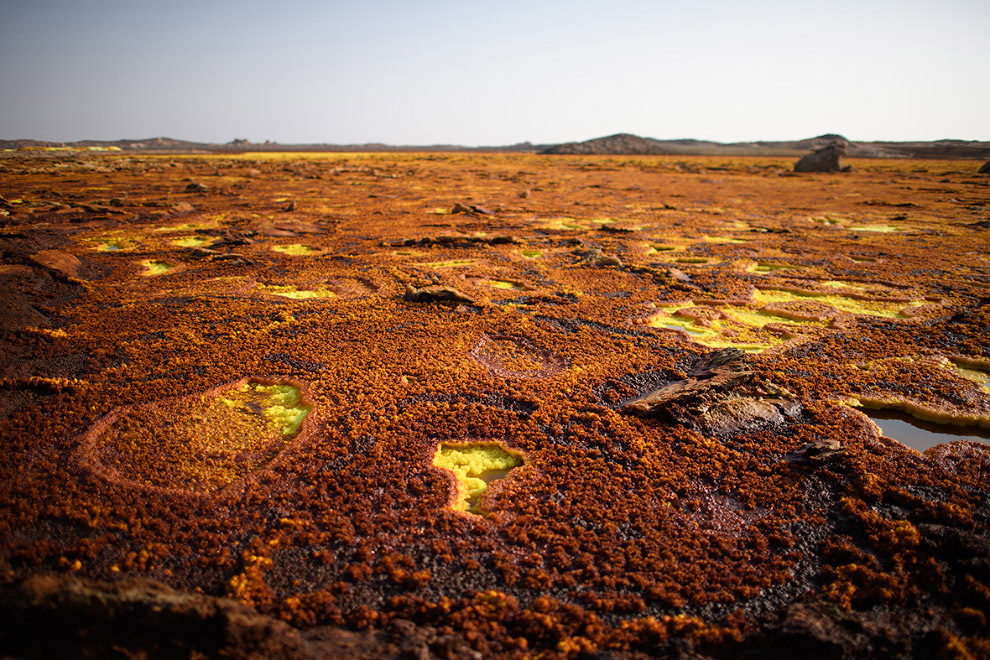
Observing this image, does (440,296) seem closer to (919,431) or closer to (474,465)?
(474,465)

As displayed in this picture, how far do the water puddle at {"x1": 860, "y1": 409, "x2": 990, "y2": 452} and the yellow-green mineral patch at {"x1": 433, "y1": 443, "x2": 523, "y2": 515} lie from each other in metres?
3.08

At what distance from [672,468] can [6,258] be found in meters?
10.2

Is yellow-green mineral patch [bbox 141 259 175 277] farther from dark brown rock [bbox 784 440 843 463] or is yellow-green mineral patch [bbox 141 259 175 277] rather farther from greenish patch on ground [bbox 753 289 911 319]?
greenish patch on ground [bbox 753 289 911 319]

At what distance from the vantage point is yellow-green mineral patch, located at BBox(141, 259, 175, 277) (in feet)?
25.8

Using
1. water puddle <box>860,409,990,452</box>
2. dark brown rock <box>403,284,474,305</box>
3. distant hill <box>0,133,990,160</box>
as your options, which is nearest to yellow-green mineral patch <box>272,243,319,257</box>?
dark brown rock <box>403,284,474,305</box>

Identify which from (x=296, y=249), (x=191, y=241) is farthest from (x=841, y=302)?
(x=191, y=241)

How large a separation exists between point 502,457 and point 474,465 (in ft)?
0.75

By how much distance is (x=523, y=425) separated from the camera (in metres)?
3.79

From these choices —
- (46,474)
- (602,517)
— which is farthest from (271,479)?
(602,517)

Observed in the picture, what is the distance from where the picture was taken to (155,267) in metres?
8.16

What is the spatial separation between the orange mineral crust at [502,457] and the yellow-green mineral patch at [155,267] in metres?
0.10

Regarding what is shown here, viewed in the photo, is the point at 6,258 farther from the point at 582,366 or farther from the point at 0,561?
the point at 582,366

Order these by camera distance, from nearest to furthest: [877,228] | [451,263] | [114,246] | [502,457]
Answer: [502,457] → [451,263] → [114,246] → [877,228]

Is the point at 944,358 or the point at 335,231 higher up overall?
the point at 335,231
